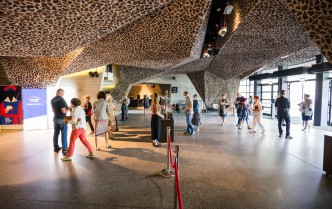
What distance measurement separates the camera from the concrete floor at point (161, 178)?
2.82 metres

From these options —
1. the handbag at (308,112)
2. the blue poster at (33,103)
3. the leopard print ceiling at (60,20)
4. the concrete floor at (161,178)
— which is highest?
the leopard print ceiling at (60,20)

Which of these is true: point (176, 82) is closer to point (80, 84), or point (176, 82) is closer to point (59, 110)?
point (80, 84)

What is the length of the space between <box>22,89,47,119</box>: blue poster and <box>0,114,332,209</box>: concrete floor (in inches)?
120

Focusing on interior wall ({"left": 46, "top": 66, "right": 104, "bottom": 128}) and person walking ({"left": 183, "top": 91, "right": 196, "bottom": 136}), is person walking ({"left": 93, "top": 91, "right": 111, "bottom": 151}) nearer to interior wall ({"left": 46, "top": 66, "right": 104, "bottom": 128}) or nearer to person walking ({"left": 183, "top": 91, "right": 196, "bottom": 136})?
person walking ({"left": 183, "top": 91, "right": 196, "bottom": 136})

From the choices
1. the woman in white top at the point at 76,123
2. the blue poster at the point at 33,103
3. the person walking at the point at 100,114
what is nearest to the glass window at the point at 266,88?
the person walking at the point at 100,114

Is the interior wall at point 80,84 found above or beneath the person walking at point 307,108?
above

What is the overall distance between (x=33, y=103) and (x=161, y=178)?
26.8 ft

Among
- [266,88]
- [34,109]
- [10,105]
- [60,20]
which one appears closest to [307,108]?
[266,88]

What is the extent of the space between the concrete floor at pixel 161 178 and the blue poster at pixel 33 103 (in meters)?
3.04

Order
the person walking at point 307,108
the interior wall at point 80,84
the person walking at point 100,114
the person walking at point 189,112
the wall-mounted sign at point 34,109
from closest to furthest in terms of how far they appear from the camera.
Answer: the person walking at point 100,114 → the person walking at point 189,112 → the person walking at point 307,108 → the wall-mounted sign at point 34,109 → the interior wall at point 80,84

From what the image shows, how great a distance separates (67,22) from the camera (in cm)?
415

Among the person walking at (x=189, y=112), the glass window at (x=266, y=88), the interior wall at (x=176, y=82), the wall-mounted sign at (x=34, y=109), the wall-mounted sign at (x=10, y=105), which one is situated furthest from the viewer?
the interior wall at (x=176, y=82)

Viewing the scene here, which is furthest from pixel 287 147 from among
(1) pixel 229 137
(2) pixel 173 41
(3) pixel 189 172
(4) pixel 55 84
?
(4) pixel 55 84

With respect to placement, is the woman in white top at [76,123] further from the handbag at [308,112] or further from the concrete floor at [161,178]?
the handbag at [308,112]
